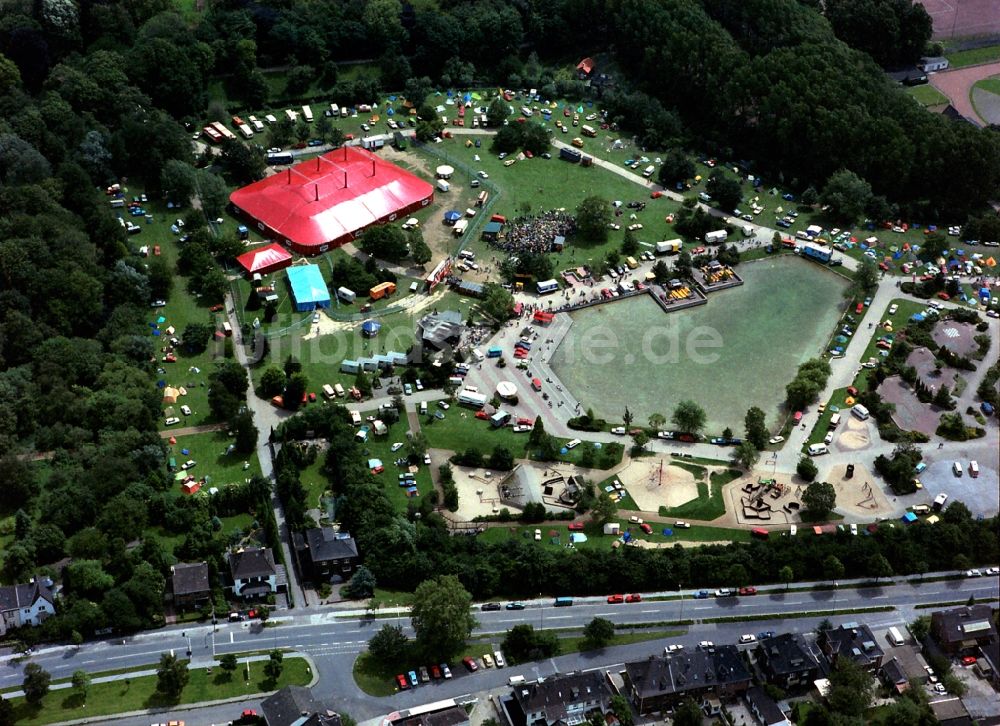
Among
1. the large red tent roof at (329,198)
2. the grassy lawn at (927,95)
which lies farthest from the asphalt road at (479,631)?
the grassy lawn at (927,95)

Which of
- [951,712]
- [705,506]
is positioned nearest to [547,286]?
[705,506]

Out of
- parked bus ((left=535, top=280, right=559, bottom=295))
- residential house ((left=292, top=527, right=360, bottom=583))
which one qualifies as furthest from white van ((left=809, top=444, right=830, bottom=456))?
residential house ((left=292, top=527, right=360, bottom=583))

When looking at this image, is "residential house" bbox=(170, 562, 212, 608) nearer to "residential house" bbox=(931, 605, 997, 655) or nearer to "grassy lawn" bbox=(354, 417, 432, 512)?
"grassy lawn" bbox=(354, 417, 432, 512)

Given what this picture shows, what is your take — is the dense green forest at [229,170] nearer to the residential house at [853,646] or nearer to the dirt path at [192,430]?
the dirt path at [192,430]

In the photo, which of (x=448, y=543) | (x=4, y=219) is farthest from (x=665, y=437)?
(x=4, y=219)

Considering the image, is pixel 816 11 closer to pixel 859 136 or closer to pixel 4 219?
pixel 859 136

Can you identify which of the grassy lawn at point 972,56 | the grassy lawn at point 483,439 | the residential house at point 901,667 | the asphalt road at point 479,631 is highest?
the grassy lawn at point 972,56
